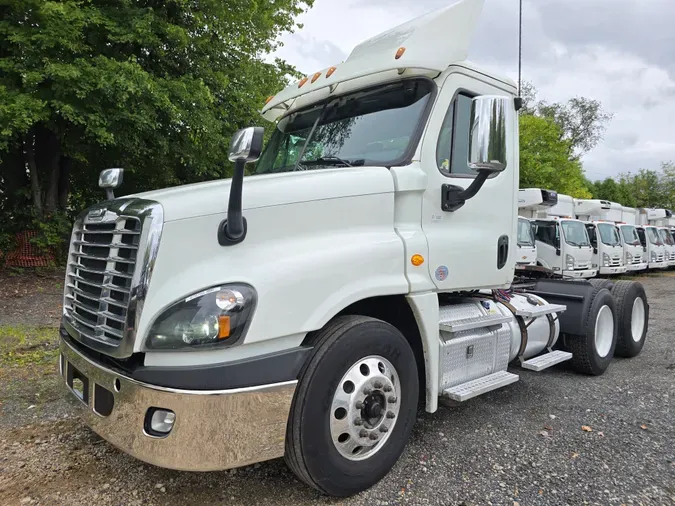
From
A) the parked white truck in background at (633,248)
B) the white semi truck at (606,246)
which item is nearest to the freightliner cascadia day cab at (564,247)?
the white semi truck at (606,246)

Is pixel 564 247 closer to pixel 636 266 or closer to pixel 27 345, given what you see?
pixel 636 266

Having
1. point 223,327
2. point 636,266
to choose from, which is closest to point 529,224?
point 636,266

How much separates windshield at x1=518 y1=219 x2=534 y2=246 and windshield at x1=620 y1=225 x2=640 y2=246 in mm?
6889

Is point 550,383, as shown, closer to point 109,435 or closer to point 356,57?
point 356,57

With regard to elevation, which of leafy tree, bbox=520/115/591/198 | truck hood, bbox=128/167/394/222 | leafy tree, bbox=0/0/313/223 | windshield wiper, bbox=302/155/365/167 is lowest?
truck hood, bbox=128/167/394/222

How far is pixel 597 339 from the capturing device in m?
5.36

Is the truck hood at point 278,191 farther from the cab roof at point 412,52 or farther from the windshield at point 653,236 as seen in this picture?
the windshield at point 653,236

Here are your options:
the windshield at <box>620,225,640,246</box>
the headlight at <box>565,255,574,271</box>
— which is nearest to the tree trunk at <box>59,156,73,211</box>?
the headlight at <box>565,255,574,271</box>

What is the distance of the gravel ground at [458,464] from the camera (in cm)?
275

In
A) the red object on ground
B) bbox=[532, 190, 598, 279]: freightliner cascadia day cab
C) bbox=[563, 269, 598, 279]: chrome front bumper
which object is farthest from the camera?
bbox=[532, 190, 598, 279]: freightliner cascadia day cab

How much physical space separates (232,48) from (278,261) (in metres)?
11.2

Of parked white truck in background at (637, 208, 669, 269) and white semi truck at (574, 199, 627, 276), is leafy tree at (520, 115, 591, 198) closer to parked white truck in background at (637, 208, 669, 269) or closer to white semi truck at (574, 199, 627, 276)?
parked white truck in background at (637, 208, 669, 269)

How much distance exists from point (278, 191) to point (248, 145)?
46cm

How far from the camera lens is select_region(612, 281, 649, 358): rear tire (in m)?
5.74
